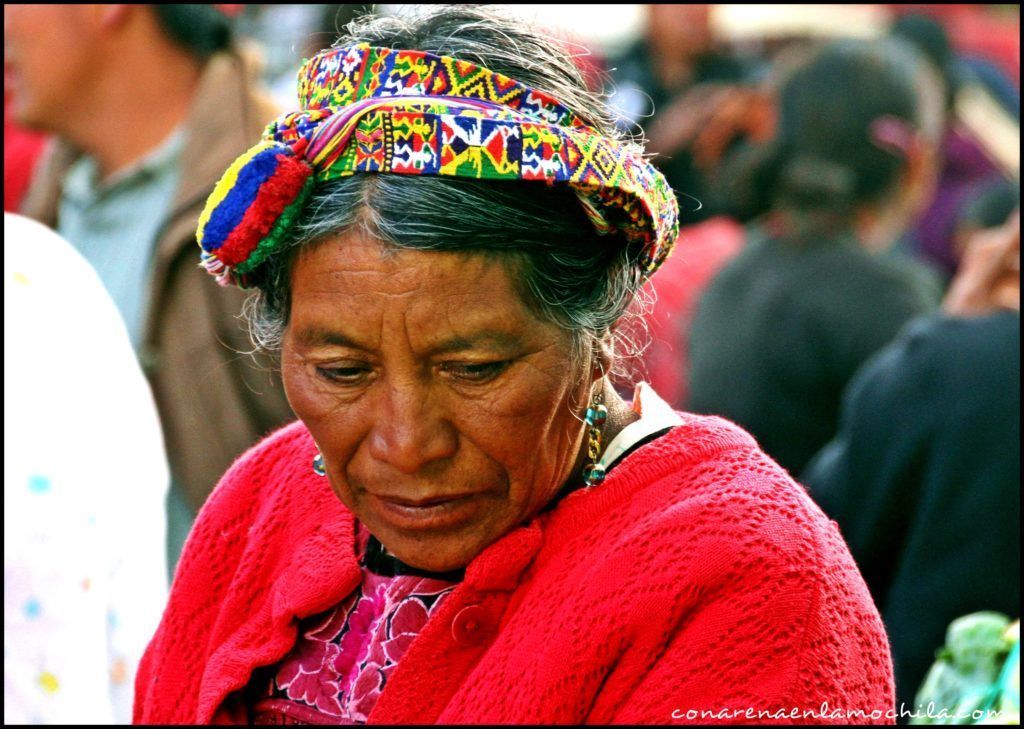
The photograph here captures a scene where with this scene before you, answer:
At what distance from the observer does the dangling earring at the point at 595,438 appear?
1.98 metres

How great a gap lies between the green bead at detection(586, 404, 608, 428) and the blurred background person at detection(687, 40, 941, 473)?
2.35 metres

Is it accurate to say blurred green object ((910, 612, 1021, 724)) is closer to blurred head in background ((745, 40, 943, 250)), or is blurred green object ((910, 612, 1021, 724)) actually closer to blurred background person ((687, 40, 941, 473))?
blurred background person ((687, 40, 941, 473))

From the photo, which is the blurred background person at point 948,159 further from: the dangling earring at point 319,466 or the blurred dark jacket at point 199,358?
the dangling earring at point 319,466

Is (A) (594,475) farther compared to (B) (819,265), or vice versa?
(B) (819,265)

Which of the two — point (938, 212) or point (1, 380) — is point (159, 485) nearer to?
point (1, 380)

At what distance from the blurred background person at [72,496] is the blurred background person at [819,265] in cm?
219

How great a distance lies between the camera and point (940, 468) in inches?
126

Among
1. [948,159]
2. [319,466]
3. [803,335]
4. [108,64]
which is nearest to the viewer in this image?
[319,466]

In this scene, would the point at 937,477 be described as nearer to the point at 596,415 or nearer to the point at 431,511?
the point at 596,415

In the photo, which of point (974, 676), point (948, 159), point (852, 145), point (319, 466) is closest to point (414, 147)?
point (319, 466)

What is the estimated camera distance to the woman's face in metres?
1.79

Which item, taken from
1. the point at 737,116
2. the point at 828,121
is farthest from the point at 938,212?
the point at 828,121

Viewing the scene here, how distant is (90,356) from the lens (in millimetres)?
2461

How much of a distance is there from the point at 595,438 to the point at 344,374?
1.28 ft
